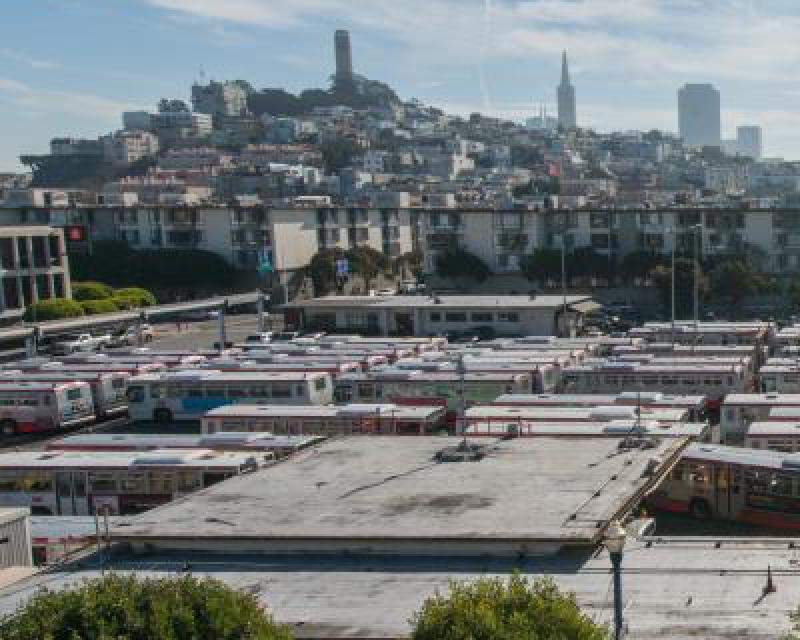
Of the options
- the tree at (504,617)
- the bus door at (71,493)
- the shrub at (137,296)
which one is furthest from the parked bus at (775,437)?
the shrub at (137,296)

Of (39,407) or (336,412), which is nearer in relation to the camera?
(336,412)

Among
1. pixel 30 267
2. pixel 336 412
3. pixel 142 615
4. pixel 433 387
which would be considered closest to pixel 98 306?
pixel 30 267

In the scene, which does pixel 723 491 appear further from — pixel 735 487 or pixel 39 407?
pixel 39 407

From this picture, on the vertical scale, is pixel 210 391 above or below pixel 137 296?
below

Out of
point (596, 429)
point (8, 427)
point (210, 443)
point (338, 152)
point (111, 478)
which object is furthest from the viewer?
point (338, 152)

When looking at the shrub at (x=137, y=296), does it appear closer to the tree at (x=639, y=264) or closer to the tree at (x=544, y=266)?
the tree at (x=544, y=266)

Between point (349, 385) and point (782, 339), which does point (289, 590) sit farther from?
point (782, 339)

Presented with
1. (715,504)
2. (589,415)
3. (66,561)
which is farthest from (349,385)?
(66,561)
